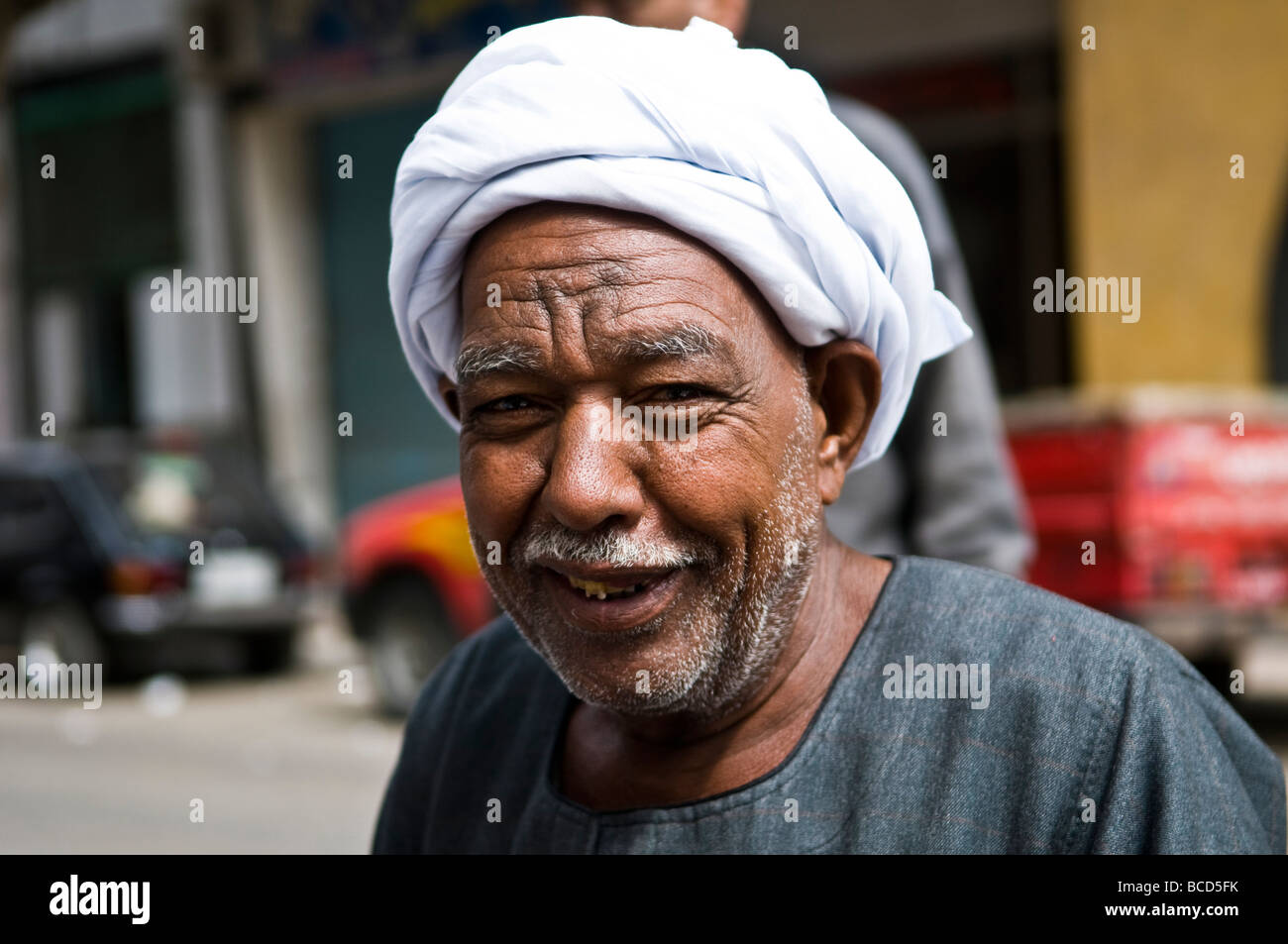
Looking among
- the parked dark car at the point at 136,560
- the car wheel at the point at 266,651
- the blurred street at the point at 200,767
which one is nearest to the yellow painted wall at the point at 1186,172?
the blurred street at the point at 200,767

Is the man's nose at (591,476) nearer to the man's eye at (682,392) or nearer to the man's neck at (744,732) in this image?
the man's eye at (682,392)

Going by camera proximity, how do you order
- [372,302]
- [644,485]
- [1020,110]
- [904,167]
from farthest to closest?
[372,302], [1020,110], [904,167], [644,485]

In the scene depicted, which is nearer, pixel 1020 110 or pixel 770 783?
pixel 770 783

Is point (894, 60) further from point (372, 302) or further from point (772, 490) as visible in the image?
point (772, 490)

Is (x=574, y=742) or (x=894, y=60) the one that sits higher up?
(x=894, y=60)

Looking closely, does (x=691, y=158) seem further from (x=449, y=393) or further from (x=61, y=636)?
(x=61, y=636)

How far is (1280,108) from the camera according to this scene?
11.4 meters

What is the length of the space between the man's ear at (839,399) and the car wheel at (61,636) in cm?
1065

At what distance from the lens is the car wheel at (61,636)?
11305 millimetres

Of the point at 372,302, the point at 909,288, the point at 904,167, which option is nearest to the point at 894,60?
the point at 372,302

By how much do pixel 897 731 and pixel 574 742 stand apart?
1.40 feet

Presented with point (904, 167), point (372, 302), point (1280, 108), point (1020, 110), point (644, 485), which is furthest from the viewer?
point (372, 302)

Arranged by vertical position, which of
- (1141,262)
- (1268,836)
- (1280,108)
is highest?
(1280,108)
